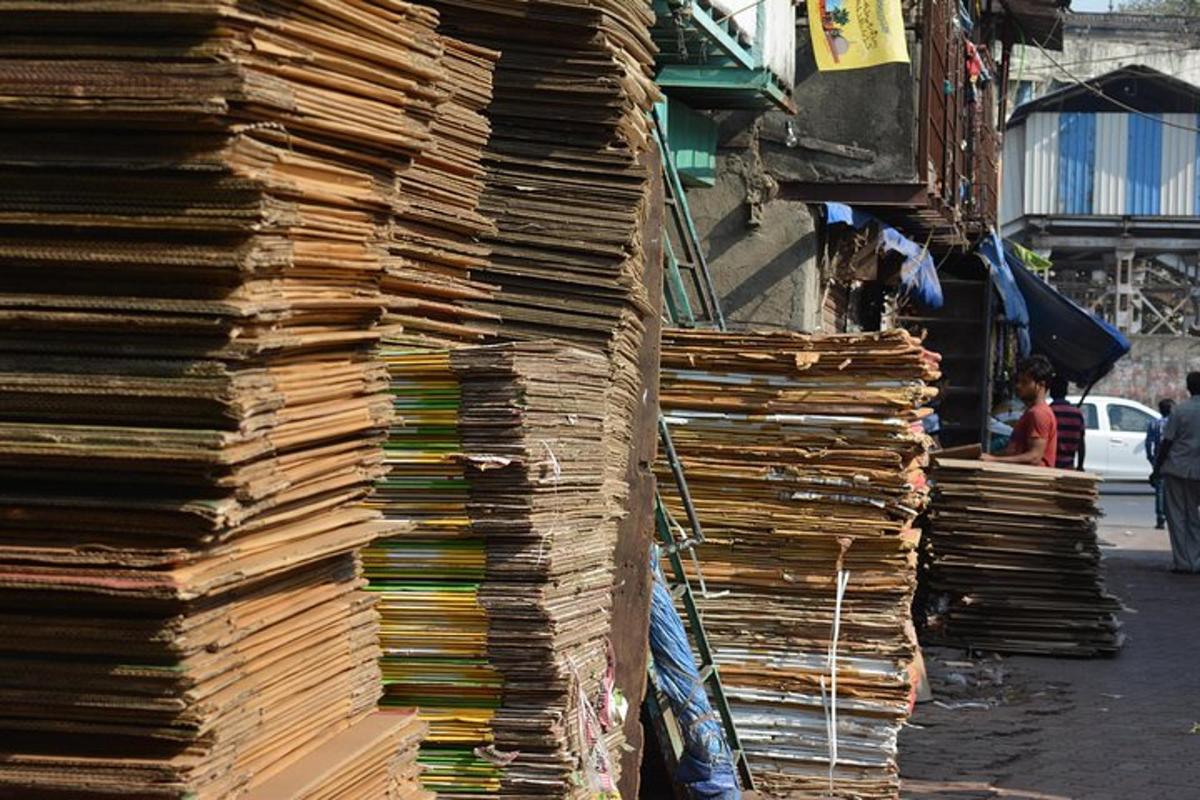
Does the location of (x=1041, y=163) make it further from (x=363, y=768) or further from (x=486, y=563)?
(x=363, y=768)

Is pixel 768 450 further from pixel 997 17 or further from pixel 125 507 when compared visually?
pixel 997 17

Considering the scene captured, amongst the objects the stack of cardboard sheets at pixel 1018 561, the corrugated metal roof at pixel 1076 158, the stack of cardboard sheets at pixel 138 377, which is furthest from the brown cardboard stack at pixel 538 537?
the corrugated metal roof at pixel 1076 158

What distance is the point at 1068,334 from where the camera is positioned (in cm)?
2144

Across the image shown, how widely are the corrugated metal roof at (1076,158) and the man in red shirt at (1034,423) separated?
26865 millimetres

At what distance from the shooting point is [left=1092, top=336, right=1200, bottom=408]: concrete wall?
128 ft

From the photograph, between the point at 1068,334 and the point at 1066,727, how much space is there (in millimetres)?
11607

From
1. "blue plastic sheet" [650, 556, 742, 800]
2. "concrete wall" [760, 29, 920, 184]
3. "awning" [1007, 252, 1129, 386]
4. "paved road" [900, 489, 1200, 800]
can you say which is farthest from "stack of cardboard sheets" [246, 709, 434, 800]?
"awning" [1007, 252, 1129, 386]

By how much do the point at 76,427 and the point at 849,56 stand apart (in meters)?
9.50

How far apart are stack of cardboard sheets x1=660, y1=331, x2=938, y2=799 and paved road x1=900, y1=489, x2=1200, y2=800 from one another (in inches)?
37.5

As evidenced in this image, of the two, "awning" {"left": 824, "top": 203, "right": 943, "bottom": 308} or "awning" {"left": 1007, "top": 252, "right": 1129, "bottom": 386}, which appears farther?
"awning" {"left": 1007, "top": 252, "right": 1129, "bottom": 386}

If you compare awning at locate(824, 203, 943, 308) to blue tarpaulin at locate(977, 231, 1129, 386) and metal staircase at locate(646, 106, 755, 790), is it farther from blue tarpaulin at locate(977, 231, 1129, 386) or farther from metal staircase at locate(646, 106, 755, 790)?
metal staircase at locate(646, 106, 755, 790)

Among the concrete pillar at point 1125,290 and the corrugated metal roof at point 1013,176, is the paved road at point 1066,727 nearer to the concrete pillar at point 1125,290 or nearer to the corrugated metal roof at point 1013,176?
the concrete pillar at point 1125,290

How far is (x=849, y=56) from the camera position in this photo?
466 inches

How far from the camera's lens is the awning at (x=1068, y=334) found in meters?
21.2
